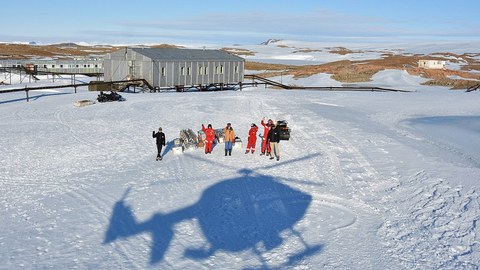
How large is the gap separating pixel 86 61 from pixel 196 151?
177 ft

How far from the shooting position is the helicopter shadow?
1014 centimetres

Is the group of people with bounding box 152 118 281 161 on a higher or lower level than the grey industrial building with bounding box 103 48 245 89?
lower

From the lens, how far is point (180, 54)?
42.1 meters

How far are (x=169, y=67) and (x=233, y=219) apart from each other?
96.7 ft

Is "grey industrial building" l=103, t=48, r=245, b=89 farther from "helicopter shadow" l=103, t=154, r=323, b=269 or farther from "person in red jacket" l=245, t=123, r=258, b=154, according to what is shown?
"helicopter shadow" l=103, t=154, r=323, b=269

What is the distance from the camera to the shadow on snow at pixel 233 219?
1021cm

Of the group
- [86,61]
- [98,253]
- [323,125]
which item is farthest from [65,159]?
[86,61]

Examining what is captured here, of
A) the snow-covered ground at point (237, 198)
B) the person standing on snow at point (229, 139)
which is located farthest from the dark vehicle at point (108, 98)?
the person standing on snow at point (229, 139)

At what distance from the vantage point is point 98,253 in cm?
967

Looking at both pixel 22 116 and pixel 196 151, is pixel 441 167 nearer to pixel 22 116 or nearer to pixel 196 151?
pixel 196 151

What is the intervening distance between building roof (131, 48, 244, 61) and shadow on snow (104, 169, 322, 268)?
2707cm

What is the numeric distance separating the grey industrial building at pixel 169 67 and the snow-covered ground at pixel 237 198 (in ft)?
46.8

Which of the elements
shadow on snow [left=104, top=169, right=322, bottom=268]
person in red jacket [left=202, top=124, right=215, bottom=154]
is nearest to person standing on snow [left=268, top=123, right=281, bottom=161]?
person in red jacket [left=202, top=124, right=215, bottom=154]

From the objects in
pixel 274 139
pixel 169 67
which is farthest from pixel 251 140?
pixel 169 67
